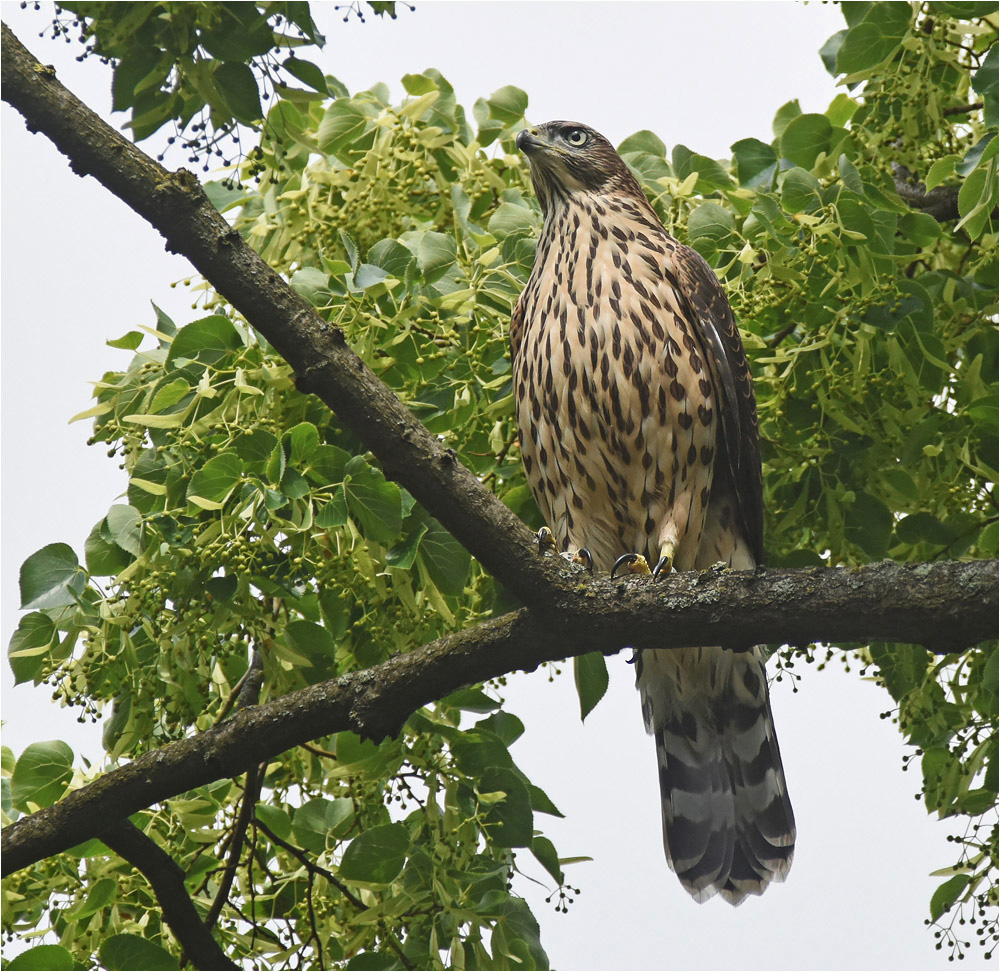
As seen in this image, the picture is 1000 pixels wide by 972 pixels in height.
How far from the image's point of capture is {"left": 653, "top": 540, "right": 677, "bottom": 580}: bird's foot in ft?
13.3

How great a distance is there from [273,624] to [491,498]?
734 mm

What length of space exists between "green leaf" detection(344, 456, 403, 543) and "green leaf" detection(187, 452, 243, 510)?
0.96 feet

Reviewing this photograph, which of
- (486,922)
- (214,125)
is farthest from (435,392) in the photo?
(486,922)

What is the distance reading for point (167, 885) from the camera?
341 centimetres

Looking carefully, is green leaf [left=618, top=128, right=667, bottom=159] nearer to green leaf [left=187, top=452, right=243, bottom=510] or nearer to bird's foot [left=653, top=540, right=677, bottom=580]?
A: bird's foot [left=653, top=540, right=677, bottom=580]

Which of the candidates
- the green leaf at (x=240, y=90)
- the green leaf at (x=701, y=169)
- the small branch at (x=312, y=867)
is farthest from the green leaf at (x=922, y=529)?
the green leaf at (x=240, y=90)

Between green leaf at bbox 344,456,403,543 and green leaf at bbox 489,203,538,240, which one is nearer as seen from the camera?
green leaf at bbox 344,456,403,543

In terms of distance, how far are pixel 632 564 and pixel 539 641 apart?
105cm

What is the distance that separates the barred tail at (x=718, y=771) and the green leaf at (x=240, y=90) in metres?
2.51

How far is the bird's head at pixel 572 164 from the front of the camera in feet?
14.8

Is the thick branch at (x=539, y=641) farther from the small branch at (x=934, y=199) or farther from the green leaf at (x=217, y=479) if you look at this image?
the small branch at (x=934, y=199)

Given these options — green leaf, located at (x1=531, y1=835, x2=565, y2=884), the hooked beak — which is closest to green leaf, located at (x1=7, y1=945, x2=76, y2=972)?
green leaf, located at (x1=531, y1=835, x2=565, y2=884)

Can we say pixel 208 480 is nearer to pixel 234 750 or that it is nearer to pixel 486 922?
pixel 234 750

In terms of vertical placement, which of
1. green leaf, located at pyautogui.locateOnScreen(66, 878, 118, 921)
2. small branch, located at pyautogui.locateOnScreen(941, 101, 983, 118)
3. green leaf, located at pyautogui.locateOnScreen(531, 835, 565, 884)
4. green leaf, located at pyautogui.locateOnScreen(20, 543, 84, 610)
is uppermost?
small branch, located at pyautogui.locateOnScreen(941, 101, 983, 118)
